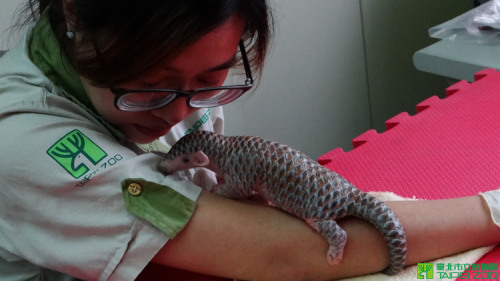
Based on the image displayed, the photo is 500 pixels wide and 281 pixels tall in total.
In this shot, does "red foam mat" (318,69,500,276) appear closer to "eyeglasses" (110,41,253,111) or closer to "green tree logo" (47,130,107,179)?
"eyeglasses" (110,41,253,111)

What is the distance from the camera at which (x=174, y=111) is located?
0.72m

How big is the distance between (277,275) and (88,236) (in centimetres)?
22

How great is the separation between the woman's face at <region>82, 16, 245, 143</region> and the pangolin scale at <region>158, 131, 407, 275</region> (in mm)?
56

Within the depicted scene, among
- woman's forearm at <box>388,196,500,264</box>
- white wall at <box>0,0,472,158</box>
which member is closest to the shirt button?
woman's forearm at <box>388,196,500,264</box>

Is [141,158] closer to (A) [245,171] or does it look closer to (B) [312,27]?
(A) [245,171]

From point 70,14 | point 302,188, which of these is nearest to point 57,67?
point 70,14

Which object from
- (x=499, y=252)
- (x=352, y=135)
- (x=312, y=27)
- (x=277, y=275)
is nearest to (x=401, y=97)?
(x=352, y=135)

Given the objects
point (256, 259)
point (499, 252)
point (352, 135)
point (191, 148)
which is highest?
point (191, 148)

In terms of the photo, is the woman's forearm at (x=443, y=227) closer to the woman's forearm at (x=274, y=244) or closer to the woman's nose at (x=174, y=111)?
the woman's forearm at (x=274, y=244)

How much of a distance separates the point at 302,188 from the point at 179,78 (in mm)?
189

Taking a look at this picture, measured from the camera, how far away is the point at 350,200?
0.69 metres

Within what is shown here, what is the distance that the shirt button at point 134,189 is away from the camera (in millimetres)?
653

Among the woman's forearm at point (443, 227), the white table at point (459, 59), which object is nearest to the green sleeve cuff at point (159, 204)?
the woman's forearm at point (443, 227)

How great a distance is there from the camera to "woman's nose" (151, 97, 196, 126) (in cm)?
71
